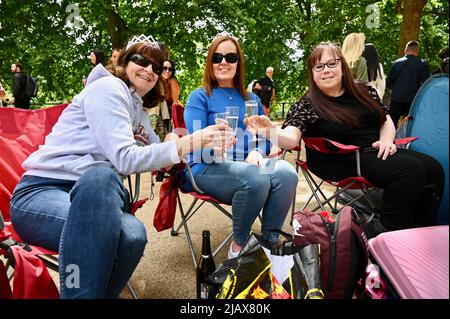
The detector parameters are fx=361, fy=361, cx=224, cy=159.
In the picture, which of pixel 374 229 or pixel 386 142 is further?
pixel 386 142

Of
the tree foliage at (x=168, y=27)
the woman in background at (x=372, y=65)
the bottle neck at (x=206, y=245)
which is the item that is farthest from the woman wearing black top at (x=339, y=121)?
the tree foliage at (x=168, y=27)

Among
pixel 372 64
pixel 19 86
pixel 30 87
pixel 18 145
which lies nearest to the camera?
pixel 18 145

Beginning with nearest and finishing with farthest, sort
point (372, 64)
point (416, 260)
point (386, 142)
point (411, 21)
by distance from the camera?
point (416, 260) → point (386, 142) → point (372, 64) → point (411, 21)

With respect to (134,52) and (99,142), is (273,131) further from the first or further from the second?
(99,142)

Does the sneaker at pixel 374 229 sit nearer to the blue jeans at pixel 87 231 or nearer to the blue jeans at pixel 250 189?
the blue jeans at pixel 250 189

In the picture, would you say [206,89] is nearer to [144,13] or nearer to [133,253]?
[133,253]

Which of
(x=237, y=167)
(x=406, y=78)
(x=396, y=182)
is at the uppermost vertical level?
(x=406, y=78)

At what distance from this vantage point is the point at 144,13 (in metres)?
9.41

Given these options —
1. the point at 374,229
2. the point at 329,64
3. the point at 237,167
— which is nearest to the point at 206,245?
the point at 237,167

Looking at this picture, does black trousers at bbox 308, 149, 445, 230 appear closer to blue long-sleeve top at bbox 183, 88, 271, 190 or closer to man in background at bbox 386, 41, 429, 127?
blue long-sleeve top at bbox 183, 88, 271, 190

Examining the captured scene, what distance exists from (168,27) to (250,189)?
7966 millimetres

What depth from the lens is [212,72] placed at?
238cm

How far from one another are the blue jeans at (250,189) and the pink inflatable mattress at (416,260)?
803mm
